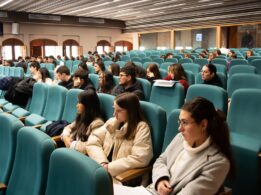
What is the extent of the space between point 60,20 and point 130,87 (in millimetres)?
15350

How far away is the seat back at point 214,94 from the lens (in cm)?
307

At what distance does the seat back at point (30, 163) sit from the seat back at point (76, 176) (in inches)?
7.4

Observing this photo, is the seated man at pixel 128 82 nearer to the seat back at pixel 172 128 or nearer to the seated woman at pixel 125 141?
the seated woman at pixel 125 141

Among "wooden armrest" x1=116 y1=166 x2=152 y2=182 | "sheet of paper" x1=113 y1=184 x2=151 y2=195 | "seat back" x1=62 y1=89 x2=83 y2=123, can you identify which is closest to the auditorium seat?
"sheet of paper" x1=113 y1=184 x2=151 y2=195

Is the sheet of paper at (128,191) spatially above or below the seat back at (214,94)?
below

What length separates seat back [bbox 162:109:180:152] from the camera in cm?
236

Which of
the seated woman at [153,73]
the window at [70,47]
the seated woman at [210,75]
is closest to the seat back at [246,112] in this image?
the seated woman at [210,75]

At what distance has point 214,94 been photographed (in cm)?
314

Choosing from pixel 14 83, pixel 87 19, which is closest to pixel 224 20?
pixel 87 19

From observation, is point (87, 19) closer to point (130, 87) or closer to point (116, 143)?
point (130, 87)

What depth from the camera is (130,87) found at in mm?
4129

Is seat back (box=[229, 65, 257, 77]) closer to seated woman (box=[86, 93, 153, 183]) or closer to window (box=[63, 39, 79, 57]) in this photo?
seated woman (box=[86, 93, 153, 183])

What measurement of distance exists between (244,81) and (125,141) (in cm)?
239

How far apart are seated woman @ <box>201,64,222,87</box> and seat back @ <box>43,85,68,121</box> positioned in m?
2.02
